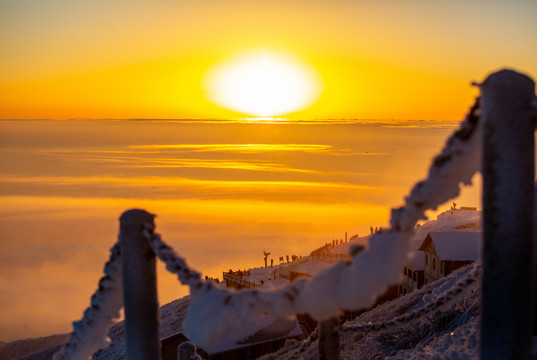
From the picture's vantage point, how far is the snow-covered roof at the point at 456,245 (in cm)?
2306

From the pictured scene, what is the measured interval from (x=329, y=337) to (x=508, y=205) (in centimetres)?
186

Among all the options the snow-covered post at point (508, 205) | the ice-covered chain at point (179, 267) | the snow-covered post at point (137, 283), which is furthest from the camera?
the snow-covered post at point (137, 283)

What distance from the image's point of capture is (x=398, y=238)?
2709mm

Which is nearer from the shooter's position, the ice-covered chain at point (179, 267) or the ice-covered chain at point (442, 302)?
the ice-covered chain at point (179, 267)

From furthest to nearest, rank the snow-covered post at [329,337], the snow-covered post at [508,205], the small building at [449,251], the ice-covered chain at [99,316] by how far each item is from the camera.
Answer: the small building at [449,251]
the snow-covered post at [329,337]
the ice-covered chain at [99,316]
the snow-covered post at [508,205]

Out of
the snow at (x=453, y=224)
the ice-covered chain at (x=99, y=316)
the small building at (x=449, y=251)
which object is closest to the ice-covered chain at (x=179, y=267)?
the ice-covered chain at (x=99, y=316)

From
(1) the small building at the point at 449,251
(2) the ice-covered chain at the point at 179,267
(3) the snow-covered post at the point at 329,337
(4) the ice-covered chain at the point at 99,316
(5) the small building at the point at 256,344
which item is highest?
(2) the ice-covered chain at the point at 179,267

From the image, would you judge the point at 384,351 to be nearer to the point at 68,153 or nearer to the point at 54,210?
the point at 54,210

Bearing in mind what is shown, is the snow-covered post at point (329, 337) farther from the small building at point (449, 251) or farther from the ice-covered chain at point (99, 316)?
the small building at point (449, 251)

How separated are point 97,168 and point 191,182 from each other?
1035 inches

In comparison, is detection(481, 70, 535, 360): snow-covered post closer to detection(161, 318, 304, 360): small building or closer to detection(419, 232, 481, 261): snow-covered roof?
detection(161, 318, 304, 360): small building

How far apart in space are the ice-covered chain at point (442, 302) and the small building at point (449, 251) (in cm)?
1975

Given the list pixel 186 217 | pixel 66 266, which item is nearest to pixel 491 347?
pixel 66 266

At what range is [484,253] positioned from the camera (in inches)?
107
